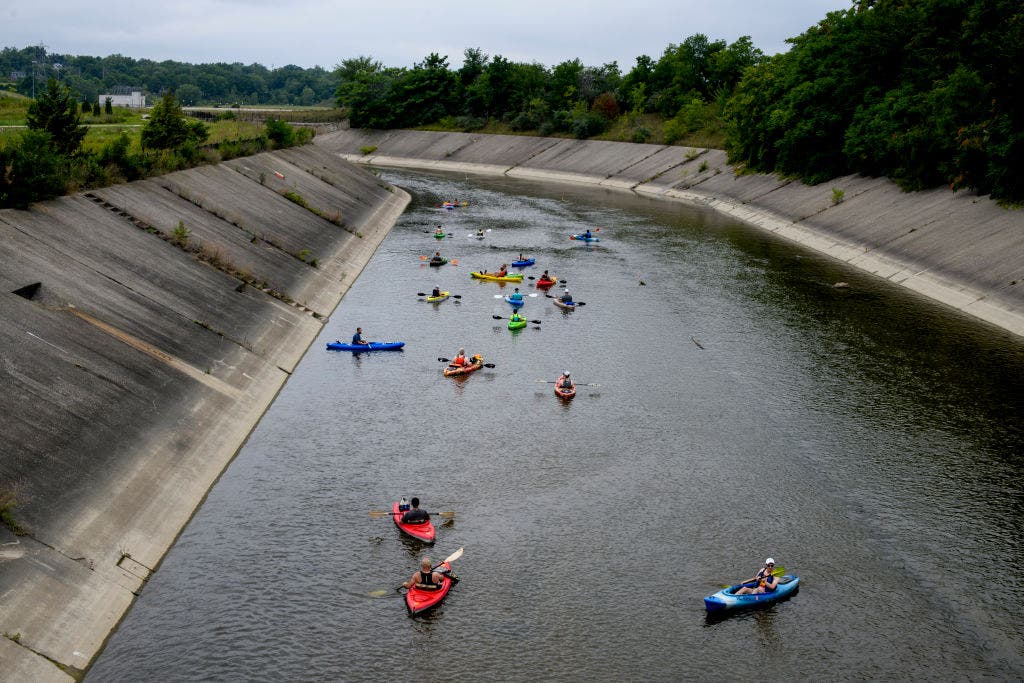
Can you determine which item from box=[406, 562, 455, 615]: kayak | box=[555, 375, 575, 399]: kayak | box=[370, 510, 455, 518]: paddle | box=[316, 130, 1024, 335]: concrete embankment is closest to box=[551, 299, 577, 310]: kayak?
box=[555, 375, 575, 399]: kayak

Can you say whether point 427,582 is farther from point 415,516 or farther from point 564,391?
point 564,391

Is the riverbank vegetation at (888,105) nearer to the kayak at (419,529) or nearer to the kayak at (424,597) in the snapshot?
the kayak at (419,529)

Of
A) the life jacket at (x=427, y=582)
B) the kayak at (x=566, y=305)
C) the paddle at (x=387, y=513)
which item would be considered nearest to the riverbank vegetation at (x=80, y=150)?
the paddle at (x=387, y=513)

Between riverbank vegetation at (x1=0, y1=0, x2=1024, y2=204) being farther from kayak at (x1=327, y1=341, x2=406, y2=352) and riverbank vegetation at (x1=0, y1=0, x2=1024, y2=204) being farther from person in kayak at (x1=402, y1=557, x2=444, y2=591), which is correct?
person in kayak at (x1=402, y1=557, x2=444, y2=591)

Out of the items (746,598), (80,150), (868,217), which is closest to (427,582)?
(746,598)

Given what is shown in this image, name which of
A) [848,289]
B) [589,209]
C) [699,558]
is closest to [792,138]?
[589,209]

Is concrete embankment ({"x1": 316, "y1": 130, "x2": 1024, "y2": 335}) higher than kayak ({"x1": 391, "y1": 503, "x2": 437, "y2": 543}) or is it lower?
higher
